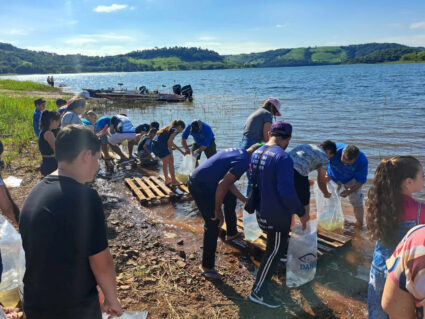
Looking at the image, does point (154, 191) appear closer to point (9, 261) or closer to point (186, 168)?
point (186, 168)

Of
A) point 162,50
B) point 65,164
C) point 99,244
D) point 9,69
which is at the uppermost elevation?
point 162,50

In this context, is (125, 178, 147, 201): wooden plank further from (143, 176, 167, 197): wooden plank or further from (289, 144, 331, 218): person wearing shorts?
(289, 144, 331, 218): person wearing shorts

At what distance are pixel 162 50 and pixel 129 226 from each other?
6941 inches

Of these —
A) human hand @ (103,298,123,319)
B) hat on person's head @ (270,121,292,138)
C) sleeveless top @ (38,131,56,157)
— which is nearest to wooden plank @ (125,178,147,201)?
sleeveless top @ (38,131,56,157)

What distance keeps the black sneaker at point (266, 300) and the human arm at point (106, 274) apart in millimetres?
1890

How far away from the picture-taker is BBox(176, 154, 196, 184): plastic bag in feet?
23.2

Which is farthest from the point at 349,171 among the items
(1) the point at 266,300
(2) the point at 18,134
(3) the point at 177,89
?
(3) the point at 177,89

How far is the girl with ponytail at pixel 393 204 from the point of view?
2023 millimetres

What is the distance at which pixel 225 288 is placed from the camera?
3.71 m

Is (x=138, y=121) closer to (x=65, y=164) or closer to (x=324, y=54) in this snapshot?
(x=65, y=164)

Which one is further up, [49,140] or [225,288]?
[49,140]

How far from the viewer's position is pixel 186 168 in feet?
23.5

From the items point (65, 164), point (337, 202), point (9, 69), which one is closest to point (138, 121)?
point (337, 202)

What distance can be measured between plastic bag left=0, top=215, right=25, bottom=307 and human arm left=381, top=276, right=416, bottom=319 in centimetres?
302
